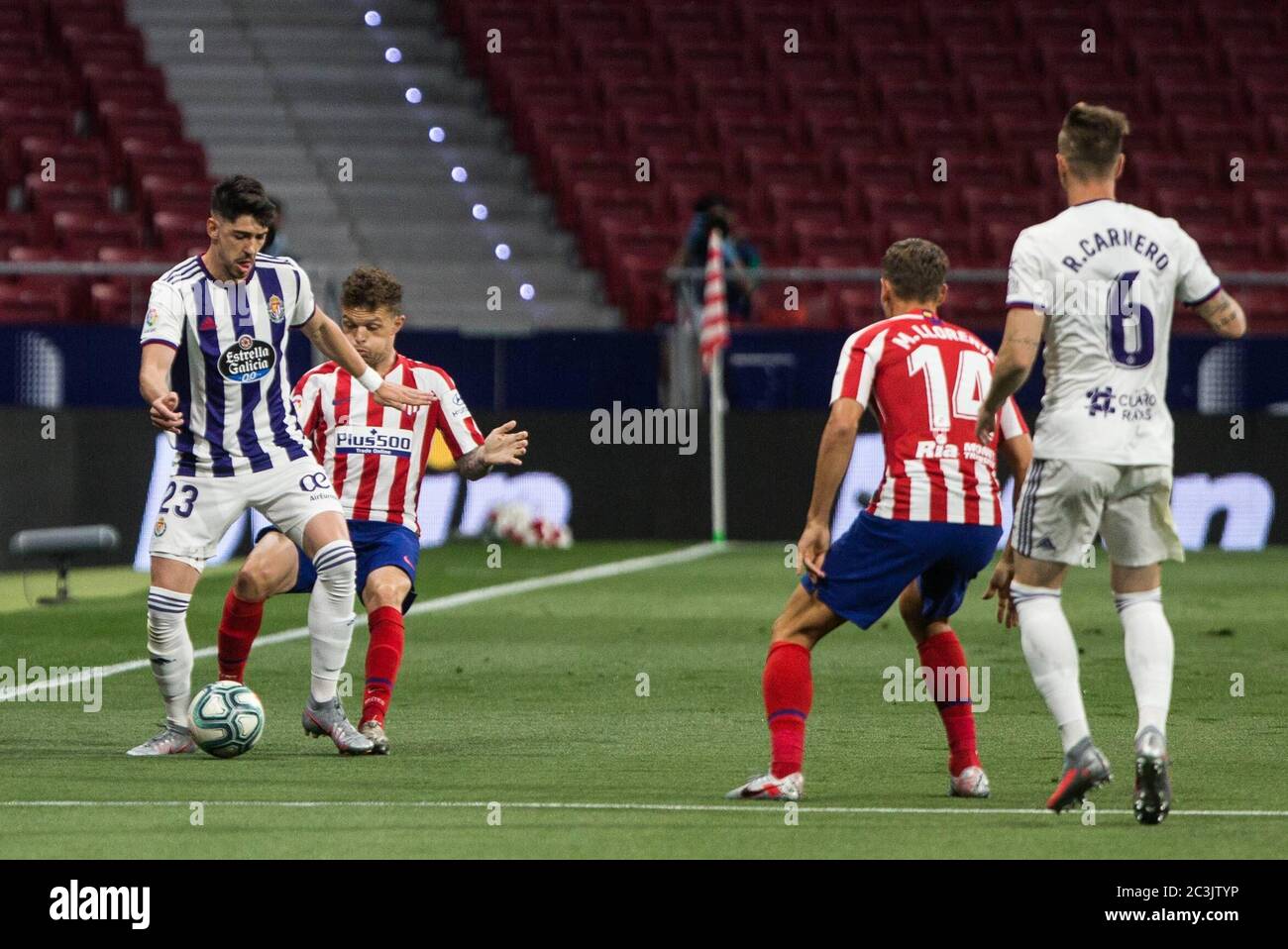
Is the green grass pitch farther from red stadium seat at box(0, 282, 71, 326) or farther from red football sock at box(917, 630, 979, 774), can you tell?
red stadium seat at box(0, 282, 71, 326)

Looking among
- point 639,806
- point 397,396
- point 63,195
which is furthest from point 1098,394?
point 63,195

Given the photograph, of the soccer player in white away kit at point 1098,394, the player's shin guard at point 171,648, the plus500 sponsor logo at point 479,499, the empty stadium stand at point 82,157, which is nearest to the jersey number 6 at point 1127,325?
the soccer player in white away kit at point 1098,394

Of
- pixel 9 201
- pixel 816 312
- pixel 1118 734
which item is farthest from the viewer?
pixel 9 201

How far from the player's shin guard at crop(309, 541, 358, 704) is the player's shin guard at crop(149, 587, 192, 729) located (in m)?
0.47

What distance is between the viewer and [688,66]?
26312mm

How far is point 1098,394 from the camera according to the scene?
690 cm

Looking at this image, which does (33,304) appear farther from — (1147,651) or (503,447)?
(1147,651)

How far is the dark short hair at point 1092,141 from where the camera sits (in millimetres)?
6875

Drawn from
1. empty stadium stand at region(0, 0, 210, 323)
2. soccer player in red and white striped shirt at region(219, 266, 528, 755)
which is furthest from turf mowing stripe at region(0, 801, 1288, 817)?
empty stadium stand at region(0, 0, 210, 323)

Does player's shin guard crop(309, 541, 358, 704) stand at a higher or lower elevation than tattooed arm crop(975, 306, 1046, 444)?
lower

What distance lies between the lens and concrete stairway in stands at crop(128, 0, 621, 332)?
78.8ft

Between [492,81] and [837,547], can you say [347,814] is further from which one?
[492,81]

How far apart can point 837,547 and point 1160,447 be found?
104 cm
